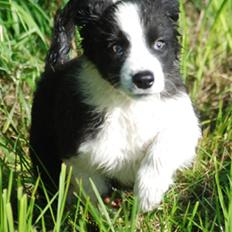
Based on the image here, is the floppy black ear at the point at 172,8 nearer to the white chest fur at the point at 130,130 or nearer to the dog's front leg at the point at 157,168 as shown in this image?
the white chest fur at the point at 130,130

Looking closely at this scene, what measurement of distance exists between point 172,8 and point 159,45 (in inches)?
12.9

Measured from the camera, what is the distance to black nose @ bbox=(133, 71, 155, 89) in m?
3.95

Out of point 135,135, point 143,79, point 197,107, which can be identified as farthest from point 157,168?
point 197,107

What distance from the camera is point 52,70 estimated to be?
16.1ft

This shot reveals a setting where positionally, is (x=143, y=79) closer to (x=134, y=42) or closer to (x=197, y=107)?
(x=134, y=42)

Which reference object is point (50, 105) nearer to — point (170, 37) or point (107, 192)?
point (107, 192)

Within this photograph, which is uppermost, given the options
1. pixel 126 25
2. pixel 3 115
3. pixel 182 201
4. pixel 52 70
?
pixel 126 25

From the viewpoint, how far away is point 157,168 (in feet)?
13.9

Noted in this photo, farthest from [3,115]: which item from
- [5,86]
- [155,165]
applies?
[155,165]

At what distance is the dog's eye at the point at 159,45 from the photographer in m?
4.12

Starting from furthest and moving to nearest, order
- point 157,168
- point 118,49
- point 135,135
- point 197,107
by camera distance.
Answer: point 197,107
point 135,135
point 157,168
point 118,49

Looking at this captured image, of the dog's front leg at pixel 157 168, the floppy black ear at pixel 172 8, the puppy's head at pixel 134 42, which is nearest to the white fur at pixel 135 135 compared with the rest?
the dog's front leg at pixel 157 168

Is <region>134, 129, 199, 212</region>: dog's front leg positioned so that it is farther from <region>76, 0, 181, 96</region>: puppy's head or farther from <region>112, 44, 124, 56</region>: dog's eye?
<region>112, 44, 124, 56</region>: dog's eye

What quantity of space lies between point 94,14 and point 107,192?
3.26 ft
